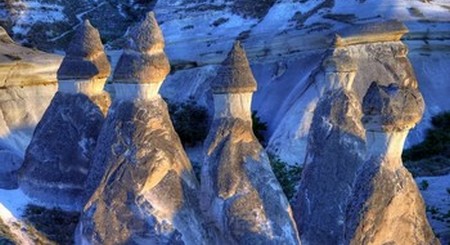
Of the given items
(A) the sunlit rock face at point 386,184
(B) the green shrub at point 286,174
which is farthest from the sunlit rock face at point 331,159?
(B) the green shrub at point 286,174

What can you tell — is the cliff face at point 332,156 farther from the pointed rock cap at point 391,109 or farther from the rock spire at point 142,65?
the rock spire at point 142,65

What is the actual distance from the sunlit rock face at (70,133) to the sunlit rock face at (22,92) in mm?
1673

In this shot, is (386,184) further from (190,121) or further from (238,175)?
(190,121)

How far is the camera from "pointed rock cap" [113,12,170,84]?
22.9ft

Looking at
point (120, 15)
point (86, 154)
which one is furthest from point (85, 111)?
point (120, 15)

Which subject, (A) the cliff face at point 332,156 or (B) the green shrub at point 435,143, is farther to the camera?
(B) the green shrub at point 435,143

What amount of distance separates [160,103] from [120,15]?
92.4 feet

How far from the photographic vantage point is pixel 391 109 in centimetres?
591

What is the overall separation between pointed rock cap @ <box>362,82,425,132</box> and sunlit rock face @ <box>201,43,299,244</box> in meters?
1.41

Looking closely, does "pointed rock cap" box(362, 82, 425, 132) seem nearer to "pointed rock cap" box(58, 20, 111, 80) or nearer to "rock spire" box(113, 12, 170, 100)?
"rock spire" box(113, 12, 170, 100)

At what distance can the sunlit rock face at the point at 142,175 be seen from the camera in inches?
265

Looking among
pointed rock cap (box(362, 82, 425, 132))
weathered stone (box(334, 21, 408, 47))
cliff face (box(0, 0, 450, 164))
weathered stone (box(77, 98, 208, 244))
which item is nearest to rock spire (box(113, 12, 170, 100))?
weathered stone (box(77, 98, 208, 244))

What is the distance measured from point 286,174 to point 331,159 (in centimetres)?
710

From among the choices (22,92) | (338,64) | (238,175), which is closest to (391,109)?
(238,175)
